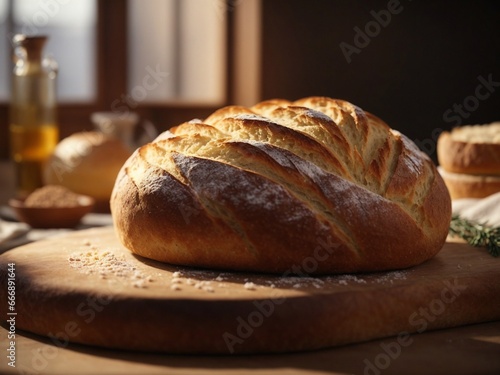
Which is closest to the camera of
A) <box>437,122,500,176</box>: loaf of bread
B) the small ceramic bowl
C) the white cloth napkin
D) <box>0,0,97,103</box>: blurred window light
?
the white cloth napkin

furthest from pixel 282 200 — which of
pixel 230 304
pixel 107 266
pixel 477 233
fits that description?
pixel 477 233

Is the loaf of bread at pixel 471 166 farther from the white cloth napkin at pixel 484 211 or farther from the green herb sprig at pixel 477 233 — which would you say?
the green herb sprig at pixel 477 233

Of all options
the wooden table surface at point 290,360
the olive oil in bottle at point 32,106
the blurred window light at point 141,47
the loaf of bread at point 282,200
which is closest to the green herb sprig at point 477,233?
the loaf of bread at point 282,200

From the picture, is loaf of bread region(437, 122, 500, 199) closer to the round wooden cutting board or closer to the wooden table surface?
the round wooden cutting board

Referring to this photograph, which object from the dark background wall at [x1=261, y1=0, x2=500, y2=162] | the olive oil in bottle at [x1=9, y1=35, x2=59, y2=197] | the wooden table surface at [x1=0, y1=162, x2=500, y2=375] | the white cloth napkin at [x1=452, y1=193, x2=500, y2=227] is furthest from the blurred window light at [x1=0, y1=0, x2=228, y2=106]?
the wooden table surface at [x1=0, y1=162, x2=500, y2=375]

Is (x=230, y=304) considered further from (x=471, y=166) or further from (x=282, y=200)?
(x=471, y=166)
